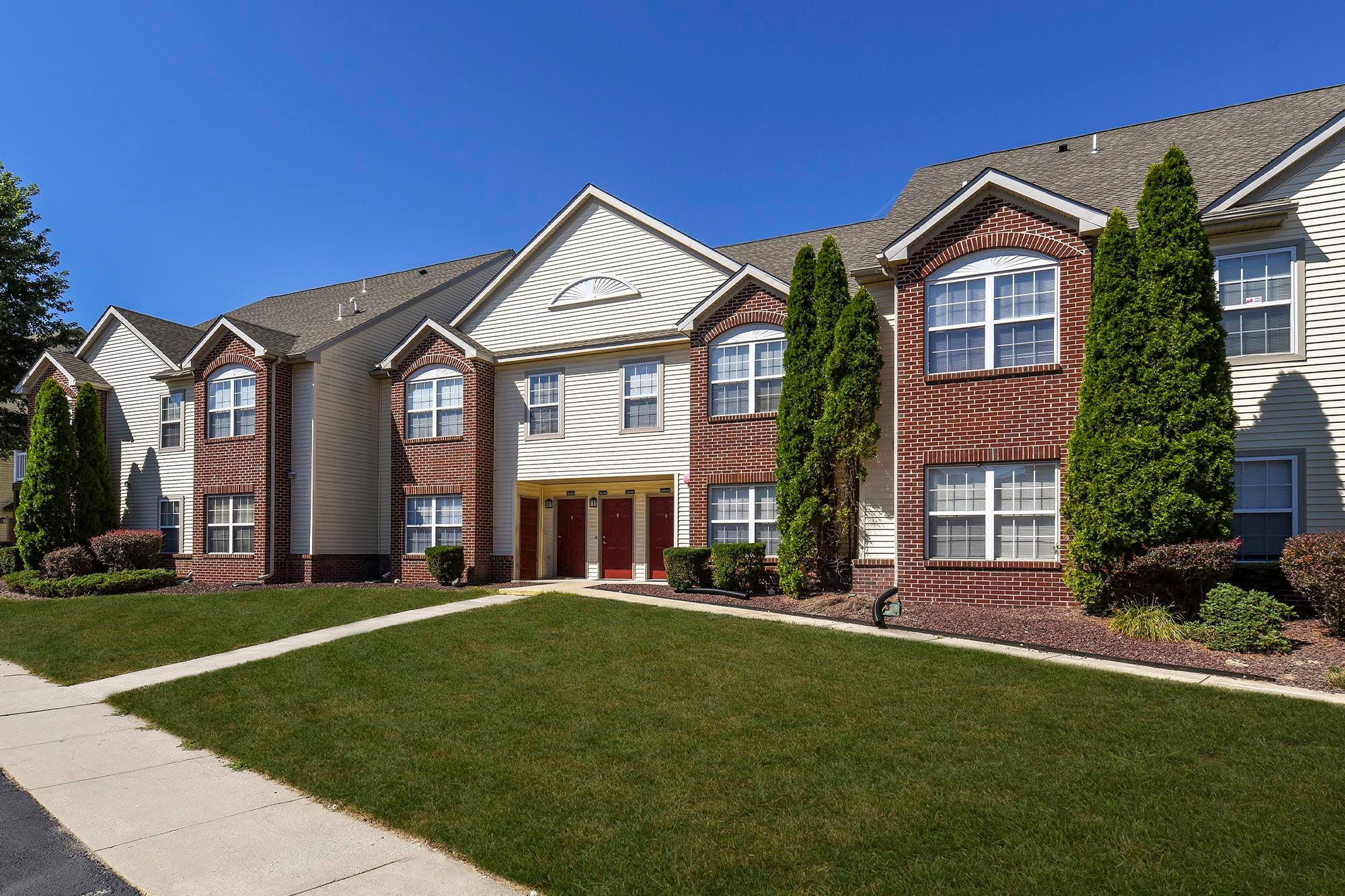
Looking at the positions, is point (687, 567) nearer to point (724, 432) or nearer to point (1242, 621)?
point (724, 432)

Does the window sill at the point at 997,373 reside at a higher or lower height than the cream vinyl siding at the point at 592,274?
lower

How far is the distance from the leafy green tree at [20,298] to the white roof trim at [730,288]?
23666 mm

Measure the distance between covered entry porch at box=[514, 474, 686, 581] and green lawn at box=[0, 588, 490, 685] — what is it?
3272mm

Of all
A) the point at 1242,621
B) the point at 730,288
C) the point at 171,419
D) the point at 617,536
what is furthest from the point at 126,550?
the point at 1242,621

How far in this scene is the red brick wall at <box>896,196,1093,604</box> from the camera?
13.5 m

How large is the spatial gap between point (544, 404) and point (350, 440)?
19.5 ft

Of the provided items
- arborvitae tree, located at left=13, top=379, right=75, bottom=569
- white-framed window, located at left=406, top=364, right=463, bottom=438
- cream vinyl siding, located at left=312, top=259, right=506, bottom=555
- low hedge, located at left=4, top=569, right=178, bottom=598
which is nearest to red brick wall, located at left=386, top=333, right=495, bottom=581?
white-framed window, located at left=406, top=364, right=463, bottom=438

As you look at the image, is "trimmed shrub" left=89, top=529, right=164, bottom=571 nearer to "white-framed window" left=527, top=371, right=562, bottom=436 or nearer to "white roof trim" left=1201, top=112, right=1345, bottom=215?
"white-framed window" left=527, top=371, right=562, bottom=436

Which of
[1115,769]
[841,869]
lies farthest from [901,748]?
[841,869]

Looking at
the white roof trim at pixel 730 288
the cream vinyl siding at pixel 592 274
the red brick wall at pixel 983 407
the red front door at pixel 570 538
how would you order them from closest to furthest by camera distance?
the red brick wall at pixel 983 407 → the white roof trim at pixel 730 288 → the cream vinyl siding at pixel 592 274 → the red front door at pixel 570 538

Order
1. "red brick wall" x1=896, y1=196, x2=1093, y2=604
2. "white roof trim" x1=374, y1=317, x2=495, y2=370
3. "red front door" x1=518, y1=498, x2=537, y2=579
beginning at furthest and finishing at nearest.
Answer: "red front door" x1=518, y1=498, x2=537, y2=579, "white roof trim" x1=374, y1=317, x2=495, y2=370, "red brick wall" x1=896, y1=196, x2=1093, y2=604

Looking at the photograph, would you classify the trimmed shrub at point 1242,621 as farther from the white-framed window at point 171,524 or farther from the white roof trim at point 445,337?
the white-framed window at point 171,524

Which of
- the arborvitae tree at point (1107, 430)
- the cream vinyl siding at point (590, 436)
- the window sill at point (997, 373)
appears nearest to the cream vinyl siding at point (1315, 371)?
the arborvitae tree at point (1107, 430)

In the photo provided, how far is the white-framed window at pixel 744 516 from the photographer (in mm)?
17203
